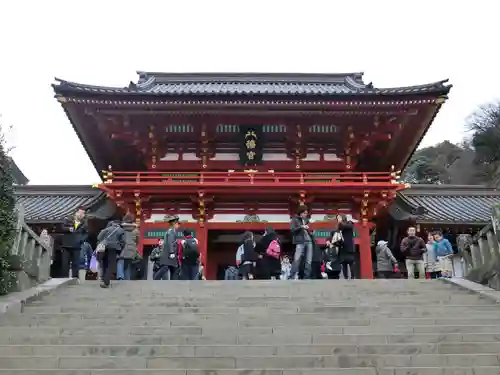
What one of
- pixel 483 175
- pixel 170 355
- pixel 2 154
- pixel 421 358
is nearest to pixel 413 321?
pixel 421 358

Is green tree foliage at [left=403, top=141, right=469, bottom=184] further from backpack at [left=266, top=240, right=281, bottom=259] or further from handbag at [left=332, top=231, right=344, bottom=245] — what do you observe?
backpack at [left=266, top=240, right=281, bottom=259]

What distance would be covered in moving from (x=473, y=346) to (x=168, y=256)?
21.2ft

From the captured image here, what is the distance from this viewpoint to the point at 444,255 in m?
12.3

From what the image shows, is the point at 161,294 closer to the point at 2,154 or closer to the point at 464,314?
the point at 2,154

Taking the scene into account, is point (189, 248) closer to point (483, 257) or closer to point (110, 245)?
point (110, 245)

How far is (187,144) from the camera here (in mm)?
17031

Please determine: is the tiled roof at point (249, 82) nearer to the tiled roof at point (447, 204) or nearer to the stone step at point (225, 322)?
the tiled roof at point (447, 204)

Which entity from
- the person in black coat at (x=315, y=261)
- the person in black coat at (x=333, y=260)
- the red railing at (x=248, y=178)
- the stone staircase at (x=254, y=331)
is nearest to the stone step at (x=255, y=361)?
the stone staircase at (x=254, y=331)

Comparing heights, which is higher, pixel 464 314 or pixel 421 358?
pixel 464 314

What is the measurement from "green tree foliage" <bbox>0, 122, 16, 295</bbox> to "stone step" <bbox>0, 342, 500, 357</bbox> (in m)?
2.49

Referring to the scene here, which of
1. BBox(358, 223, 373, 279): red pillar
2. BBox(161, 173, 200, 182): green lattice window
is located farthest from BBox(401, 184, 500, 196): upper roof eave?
BBox(161, 173, 200, 182): green lattice window

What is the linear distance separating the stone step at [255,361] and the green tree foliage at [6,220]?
2.85m

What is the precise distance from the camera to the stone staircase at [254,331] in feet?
18.2

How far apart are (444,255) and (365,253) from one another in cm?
353
